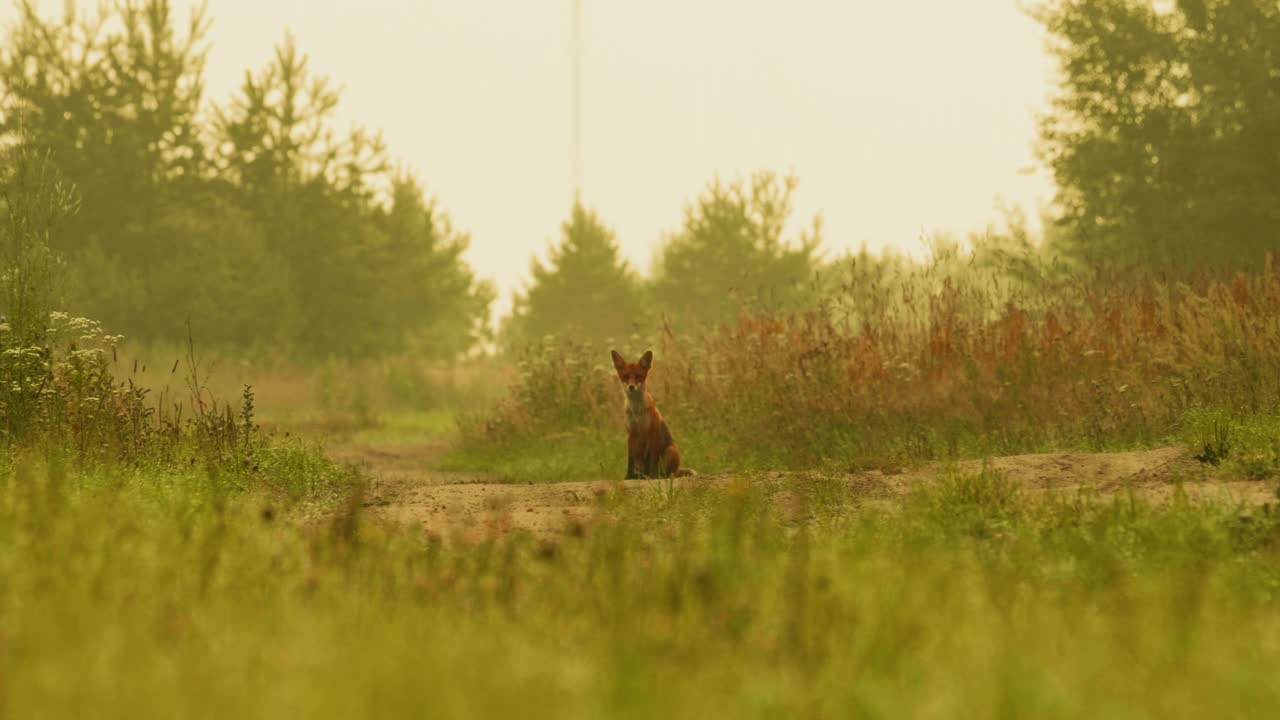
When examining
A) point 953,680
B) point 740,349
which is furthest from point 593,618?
point 740,349

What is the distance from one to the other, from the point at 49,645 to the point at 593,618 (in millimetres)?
1770

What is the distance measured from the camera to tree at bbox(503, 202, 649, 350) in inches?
1656

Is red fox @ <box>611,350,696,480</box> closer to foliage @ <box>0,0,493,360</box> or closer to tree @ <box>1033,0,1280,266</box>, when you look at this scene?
tree @ <box>1033,0,1280,266</box>

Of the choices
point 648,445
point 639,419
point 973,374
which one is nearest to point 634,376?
point 639,419

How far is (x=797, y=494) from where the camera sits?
20.6 ft

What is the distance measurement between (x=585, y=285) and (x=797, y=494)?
1420 inches

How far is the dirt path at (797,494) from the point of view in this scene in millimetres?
6469

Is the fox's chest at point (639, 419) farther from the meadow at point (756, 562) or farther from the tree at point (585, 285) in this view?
the tree at point (585, 285)

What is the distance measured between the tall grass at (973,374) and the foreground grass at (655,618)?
324cm

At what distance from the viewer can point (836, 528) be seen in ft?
21.4

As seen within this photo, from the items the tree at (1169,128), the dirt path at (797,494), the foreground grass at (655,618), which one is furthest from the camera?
the tree at (1169,128)

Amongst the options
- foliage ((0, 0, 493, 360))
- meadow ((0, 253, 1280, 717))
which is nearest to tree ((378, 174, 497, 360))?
foliage ((0, 0, 493, 360))

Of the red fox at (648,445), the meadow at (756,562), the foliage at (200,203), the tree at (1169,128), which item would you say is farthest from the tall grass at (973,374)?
the foliage at (200,203)

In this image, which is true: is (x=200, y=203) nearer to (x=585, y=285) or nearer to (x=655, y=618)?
(x=585, y=285)
